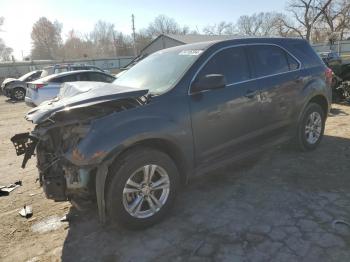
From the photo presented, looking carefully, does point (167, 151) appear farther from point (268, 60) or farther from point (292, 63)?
point (292, 63)

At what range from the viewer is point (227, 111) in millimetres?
4262

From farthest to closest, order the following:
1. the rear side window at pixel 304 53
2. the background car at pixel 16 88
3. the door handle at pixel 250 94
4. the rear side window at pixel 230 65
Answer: the background car at pixel 16 88 → the rear side window at pixel 304 53 → the door handle at pixel 250 94 → the rear side window at pixel 230 65

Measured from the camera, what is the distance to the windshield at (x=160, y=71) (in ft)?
13.4

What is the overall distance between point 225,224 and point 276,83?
2.27 m

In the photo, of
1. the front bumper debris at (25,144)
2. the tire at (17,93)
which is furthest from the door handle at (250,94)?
the tire at (17,93)

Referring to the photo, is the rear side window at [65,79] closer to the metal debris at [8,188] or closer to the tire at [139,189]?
the metal debris at [8,188]

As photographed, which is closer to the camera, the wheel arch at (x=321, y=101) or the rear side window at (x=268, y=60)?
the rear side window at (x=268, y=60)

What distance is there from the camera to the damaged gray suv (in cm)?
339

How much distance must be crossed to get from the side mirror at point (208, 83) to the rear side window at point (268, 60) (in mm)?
1018

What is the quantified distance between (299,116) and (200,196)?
2195 mm

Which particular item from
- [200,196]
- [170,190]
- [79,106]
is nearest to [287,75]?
[200,196]

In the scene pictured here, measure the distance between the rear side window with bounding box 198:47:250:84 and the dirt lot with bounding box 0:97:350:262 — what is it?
4.86ft

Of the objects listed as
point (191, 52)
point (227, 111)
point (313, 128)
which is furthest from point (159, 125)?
point (313, 128)

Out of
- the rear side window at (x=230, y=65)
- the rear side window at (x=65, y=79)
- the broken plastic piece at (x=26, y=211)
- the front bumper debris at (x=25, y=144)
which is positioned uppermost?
the rear side window at (x=65, y=79)
